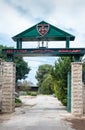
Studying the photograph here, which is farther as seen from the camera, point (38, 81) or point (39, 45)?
point (38, 81)

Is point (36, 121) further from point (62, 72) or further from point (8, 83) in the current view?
point (62, 72)

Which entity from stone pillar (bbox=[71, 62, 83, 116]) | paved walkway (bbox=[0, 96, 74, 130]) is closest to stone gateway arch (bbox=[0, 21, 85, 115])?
stone pillar (bbox=[71, 62, 83, 116])

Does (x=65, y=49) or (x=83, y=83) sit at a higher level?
(x=65, y=49)

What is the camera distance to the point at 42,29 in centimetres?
2469

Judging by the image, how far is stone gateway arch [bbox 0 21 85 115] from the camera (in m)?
24.0

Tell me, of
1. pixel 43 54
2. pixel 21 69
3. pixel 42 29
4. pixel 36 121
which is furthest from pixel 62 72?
pixel 21 69

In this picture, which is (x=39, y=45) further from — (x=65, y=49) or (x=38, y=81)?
(x=38, y=81)

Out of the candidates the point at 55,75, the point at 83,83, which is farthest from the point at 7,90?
the point at 55,75

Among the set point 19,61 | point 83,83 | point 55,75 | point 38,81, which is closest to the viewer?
point 83,83

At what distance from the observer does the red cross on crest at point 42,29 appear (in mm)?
24531

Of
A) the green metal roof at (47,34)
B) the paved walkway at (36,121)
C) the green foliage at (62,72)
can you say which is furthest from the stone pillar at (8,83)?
the green foliage at (62,72)

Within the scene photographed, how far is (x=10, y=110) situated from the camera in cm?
2458

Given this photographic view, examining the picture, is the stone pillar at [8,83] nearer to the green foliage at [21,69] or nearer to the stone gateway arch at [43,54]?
the stone gateway arch at [43,54]

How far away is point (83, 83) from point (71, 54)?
221 cm
